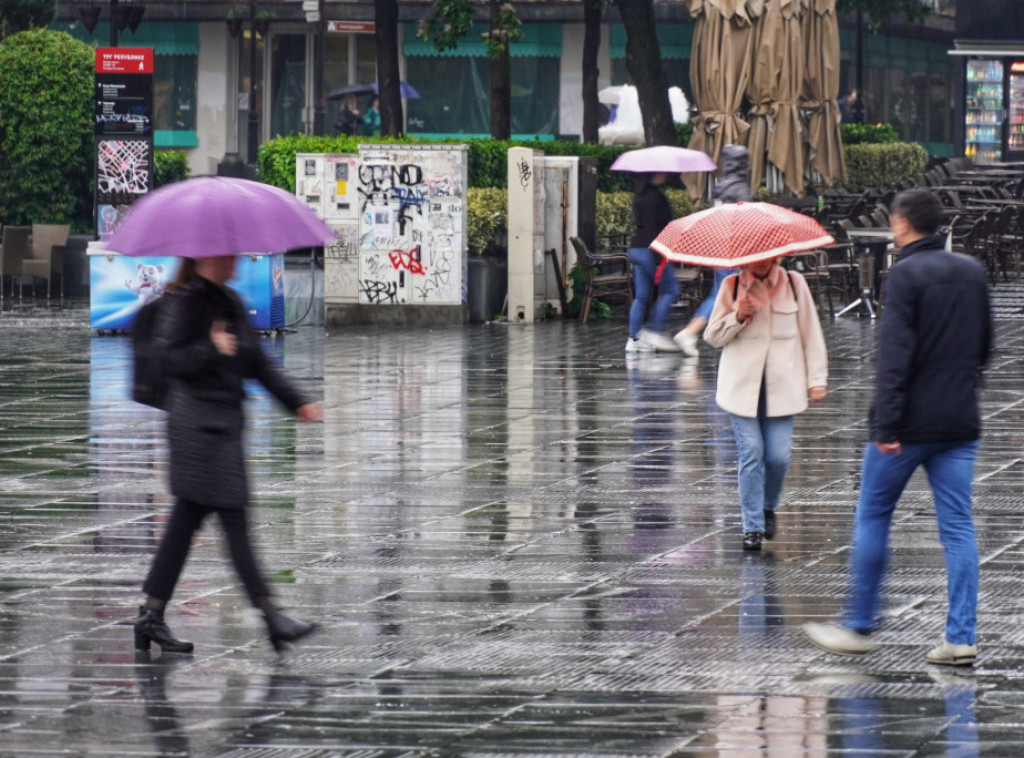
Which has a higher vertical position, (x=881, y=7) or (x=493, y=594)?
(x=881, y=7)

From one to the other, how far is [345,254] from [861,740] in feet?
51.3

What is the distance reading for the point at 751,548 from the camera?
8.74m

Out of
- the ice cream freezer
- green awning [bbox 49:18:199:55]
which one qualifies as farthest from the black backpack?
green awning [bbox 49:18:199:55]

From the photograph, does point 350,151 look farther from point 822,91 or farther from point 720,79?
point 822,91

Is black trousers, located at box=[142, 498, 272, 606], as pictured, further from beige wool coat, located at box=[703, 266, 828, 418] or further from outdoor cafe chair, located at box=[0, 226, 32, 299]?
outdoor cafe chair, located at box=[0, 226, 32, 299]

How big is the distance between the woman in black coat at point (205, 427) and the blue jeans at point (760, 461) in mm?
2572

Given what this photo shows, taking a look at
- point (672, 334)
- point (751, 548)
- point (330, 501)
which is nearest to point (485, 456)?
point (330, 501)

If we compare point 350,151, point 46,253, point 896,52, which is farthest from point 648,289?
point 896,52

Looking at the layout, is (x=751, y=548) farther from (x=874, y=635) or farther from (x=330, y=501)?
(x=330, y=501)

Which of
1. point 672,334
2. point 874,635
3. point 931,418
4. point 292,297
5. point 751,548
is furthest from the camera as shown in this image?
point 292,297

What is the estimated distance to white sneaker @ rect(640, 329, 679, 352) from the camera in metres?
18.1

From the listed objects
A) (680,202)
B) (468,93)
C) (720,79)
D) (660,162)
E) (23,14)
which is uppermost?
(23,14)

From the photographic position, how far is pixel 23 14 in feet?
93.5

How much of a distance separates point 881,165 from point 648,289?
55.6ft
